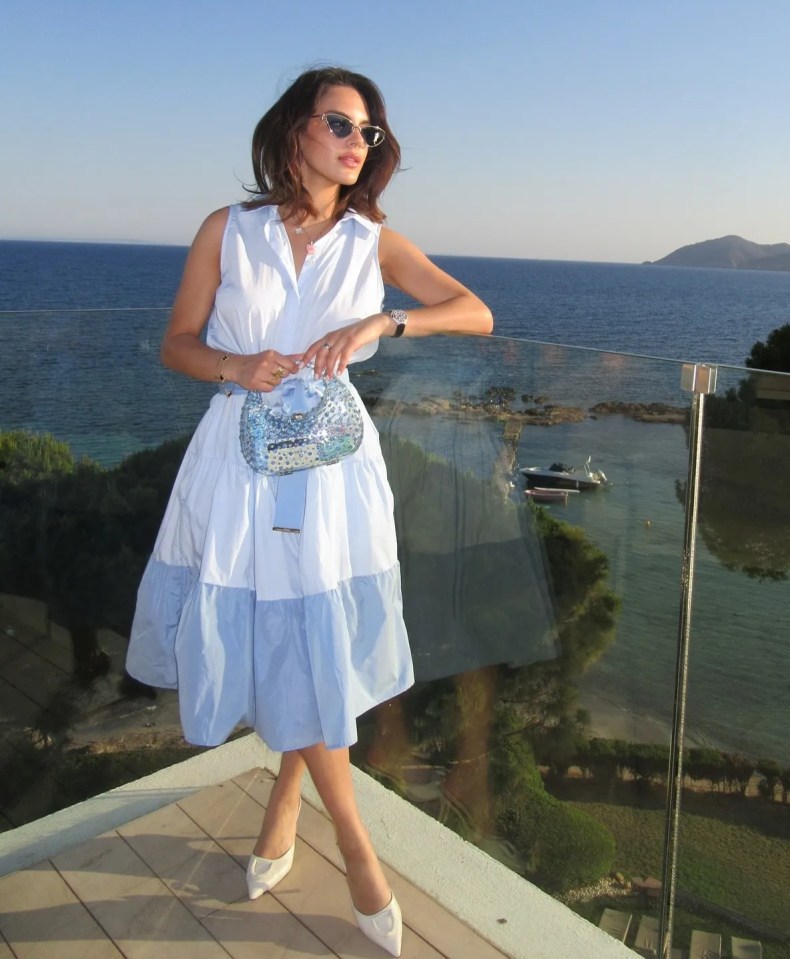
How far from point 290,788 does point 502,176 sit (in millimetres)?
75368

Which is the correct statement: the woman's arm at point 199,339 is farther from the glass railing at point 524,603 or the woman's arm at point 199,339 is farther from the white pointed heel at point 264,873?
the white pointed heel at point 264,873

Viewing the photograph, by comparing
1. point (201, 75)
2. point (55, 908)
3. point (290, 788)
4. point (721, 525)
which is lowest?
point (55, 908)

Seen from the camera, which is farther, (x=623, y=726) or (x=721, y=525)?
(x=623, y=726)

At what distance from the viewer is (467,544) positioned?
6.95ft

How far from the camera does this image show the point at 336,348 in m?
1.56

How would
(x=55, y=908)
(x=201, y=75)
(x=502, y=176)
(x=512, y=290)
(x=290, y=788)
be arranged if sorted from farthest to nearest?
(x=512, y=290) < (x=502, y=176) < (x=201, y=75) < (x=290, y=788) < (x=55, y=908)

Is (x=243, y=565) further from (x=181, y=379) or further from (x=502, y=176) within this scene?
(x=502, y=176)

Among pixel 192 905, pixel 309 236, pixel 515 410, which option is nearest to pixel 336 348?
pixel 309 236

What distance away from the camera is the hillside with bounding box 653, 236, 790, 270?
528 ft

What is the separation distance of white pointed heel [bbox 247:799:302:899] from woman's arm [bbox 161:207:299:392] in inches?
40.1

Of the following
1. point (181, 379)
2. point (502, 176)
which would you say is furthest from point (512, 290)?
point (181, 379)

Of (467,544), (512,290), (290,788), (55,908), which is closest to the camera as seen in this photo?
(55,908)

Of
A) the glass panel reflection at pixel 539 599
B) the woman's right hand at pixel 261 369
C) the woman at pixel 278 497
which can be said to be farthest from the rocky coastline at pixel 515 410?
the woman's right hand at pixel 261 369

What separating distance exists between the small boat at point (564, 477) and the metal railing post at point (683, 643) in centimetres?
20
